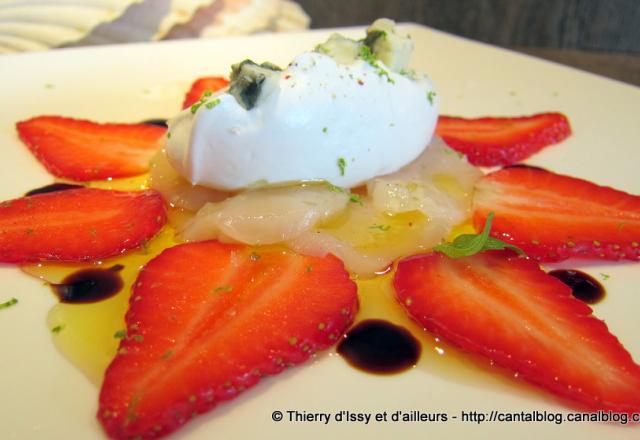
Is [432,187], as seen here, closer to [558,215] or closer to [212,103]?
[558,215]

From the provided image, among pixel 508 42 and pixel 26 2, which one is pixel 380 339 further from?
pixel 508 42

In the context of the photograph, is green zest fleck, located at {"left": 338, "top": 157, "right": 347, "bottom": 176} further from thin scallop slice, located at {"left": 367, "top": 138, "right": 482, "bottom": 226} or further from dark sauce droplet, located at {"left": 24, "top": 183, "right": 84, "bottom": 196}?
dark sauce droplet, located at {"left": 24, "top": 183, "right": 84, "bottom": 196}

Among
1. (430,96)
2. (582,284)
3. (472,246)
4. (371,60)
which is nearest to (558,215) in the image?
(582,284)

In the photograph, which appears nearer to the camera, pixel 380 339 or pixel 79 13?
pixel 380 339

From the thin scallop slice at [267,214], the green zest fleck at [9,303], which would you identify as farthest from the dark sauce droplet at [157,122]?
the green zest fleck at [9,303]

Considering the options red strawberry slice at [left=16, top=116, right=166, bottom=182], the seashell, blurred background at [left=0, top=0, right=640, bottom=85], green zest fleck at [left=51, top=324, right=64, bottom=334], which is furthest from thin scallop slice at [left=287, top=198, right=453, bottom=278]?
the seashell

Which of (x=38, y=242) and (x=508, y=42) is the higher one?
(x=38, y=242)

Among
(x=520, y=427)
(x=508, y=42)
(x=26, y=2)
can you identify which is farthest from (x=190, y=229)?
(x=508, y=42)
